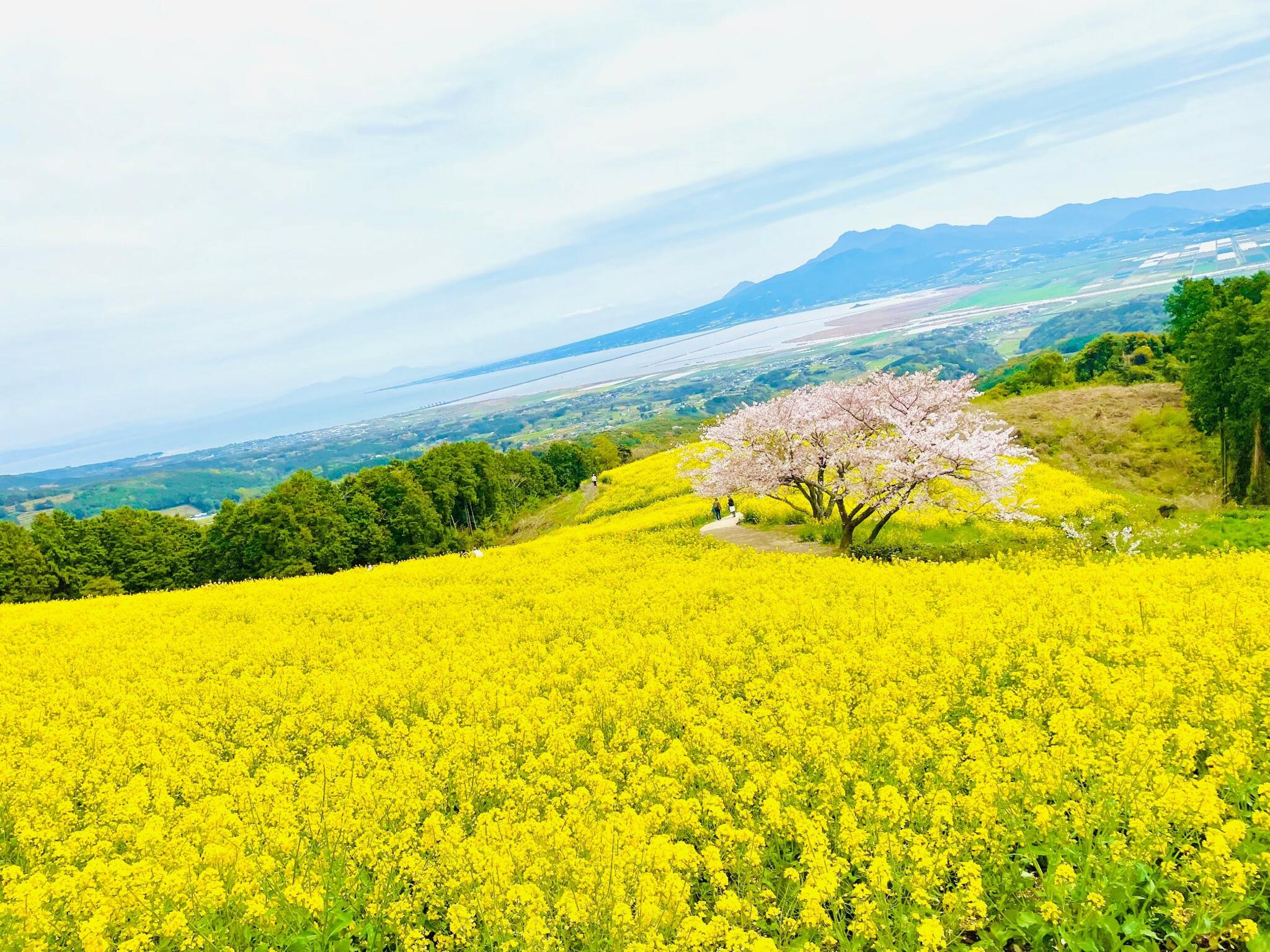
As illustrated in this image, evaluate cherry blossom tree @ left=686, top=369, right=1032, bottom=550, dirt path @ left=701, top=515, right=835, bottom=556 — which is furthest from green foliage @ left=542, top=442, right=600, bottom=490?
cherry blossom tree @ left=686, top=369, right=1032, bottom=550

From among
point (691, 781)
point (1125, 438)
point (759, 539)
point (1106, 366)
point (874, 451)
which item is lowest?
point (1125, 438)

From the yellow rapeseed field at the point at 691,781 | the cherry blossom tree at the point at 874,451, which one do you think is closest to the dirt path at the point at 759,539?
the cherry blossom tree at the point at 874,451

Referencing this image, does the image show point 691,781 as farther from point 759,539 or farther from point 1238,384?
point 1238,384

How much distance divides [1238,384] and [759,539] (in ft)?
85.5

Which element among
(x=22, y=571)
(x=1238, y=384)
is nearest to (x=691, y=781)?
(x=1238, y=384)

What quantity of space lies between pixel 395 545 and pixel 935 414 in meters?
54.1

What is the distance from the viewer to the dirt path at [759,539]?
2383cm

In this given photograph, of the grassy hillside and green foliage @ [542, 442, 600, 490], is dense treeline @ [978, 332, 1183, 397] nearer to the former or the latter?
the grassy hillside

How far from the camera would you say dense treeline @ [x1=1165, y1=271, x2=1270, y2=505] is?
1204 inches

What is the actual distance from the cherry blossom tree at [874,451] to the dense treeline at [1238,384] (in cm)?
1603

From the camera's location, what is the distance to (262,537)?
2170 inches

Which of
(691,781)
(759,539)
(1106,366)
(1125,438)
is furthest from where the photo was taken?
(1106,366)

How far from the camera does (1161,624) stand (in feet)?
33.2

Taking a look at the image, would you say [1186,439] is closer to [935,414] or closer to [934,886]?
[935,414]
